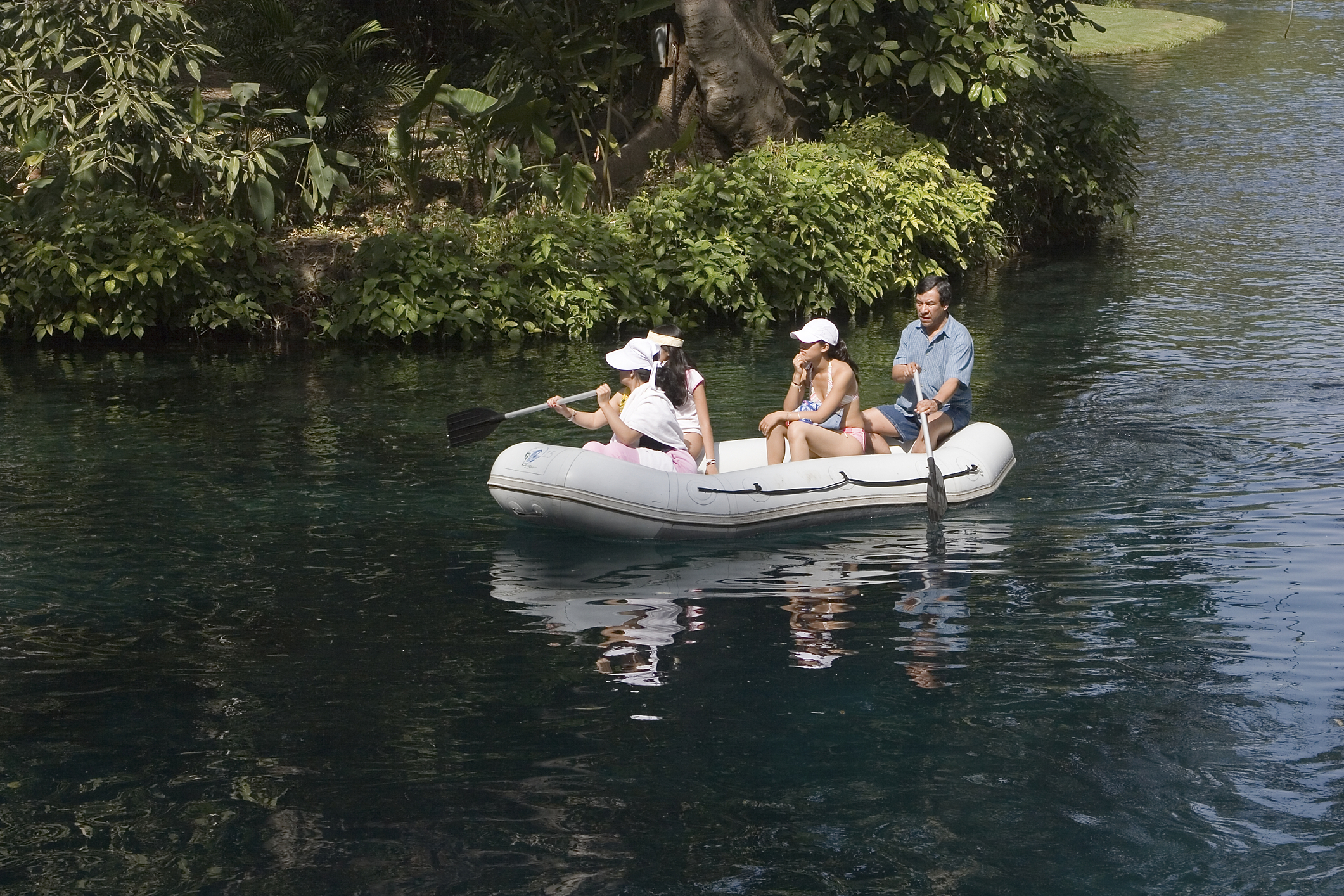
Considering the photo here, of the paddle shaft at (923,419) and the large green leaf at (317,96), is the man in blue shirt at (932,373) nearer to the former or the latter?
the paddle shaft at (923,419)

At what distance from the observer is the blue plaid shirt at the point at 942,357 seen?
945cm

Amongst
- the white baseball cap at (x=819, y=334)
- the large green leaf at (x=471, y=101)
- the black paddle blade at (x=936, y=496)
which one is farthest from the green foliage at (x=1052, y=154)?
the black paddle blade at (x=936, y=496)

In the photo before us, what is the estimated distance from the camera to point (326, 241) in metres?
14.6

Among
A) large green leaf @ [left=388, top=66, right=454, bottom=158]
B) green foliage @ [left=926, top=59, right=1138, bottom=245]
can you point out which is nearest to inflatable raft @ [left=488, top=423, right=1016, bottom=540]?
large green leaf @ [left=388, top=66, right=454, bottom=158]

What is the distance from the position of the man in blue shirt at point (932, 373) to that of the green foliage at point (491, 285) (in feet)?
14.7

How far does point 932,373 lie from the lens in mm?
9602

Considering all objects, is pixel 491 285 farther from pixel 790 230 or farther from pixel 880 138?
pixel 880 138

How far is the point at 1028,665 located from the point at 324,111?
459 inches

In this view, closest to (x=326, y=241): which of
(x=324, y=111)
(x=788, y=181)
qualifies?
(x=324, y=111)

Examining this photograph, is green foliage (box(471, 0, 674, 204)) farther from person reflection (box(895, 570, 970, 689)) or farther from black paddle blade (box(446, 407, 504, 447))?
person reflection (box(895, 570, 970, 689))

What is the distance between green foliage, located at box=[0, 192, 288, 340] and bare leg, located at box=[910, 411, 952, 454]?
6929mm

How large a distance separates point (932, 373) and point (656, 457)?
2.00 m

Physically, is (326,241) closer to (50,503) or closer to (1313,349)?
(50,503)

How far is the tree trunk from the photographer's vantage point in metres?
16.0
